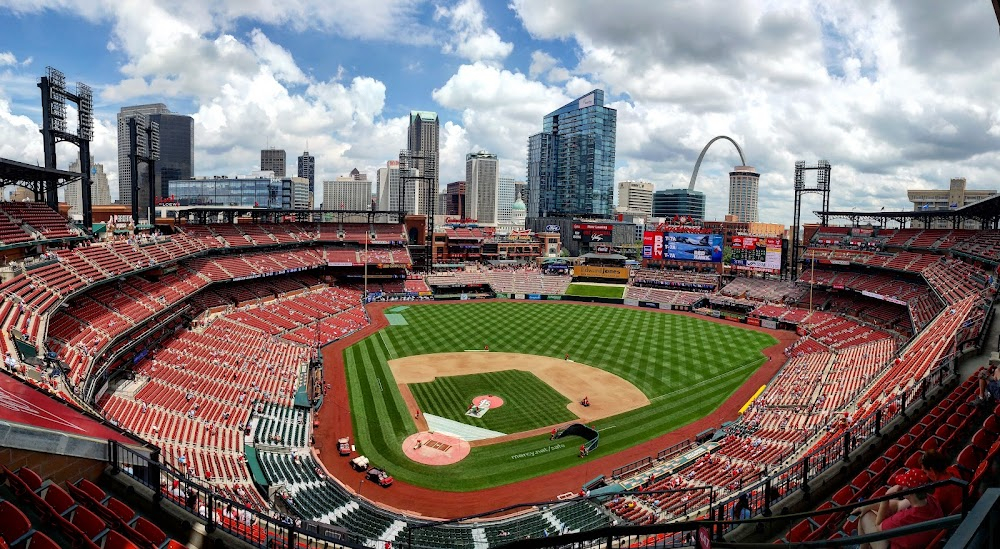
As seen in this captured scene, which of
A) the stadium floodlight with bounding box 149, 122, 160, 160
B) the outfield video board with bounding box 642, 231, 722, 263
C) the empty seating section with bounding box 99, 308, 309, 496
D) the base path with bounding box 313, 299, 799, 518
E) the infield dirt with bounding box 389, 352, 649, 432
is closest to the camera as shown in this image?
the empty seating section with bounding box 99, 308, 309, 496

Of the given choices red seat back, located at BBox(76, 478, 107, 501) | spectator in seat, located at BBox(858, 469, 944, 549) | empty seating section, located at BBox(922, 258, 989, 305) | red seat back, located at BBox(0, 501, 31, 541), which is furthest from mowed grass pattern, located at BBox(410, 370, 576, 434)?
empty seating section, located at BBox(922, 258, 989, 305)

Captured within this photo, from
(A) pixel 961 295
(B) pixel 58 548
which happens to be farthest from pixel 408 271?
(B) pixel 58 548

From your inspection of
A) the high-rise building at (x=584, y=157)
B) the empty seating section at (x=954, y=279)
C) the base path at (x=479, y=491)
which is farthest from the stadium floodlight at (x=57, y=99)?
the high-rise building at (x=584, y=157)

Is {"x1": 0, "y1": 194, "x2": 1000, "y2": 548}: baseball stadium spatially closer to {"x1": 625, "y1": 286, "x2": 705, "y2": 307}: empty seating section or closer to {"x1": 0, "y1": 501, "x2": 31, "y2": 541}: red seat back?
{"x1": 0, "y1": 501, "x2": 31, "y2": 541}: red seat back

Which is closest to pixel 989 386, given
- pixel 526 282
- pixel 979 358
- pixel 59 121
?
pixel 979 358

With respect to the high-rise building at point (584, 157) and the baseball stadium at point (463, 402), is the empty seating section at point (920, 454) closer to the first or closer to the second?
the baseball stadium at point (463, 402)

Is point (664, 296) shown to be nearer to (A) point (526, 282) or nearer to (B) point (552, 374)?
(A) point (526, 282)

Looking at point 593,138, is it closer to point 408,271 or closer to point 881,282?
point 408,271
